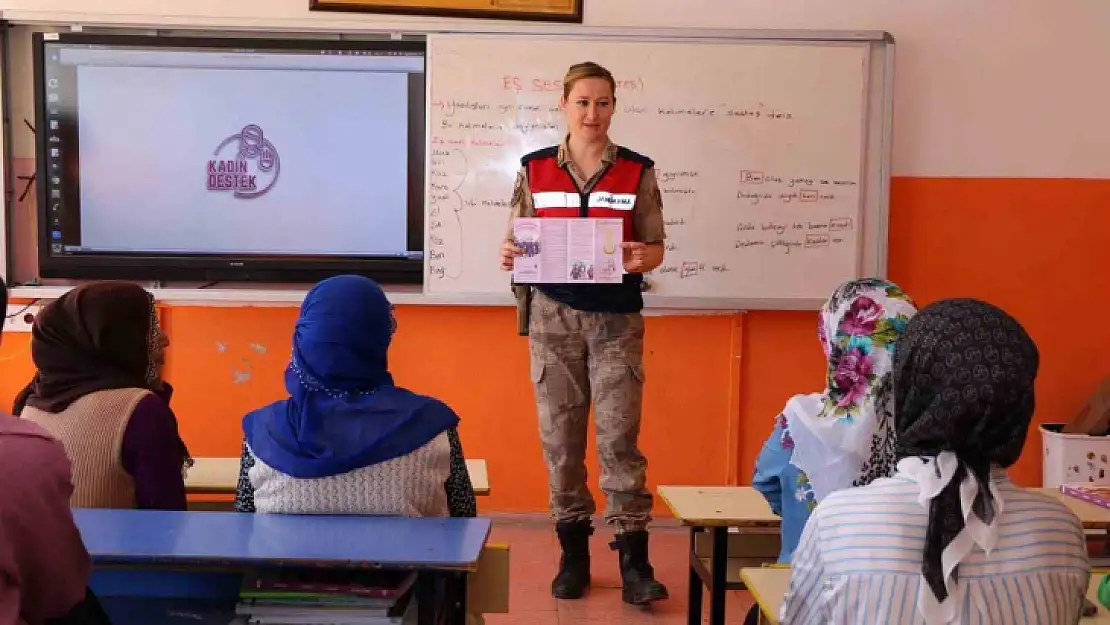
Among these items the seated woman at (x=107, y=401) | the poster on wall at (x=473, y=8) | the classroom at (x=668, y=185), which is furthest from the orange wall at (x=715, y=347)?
the seated woman at (x=107, y=401)

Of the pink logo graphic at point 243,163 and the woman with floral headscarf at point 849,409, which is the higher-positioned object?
the pink logo graphic at point 243,163

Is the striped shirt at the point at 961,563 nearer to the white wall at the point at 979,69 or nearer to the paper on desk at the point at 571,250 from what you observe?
Answer: the paper on desk at the point at 571,250

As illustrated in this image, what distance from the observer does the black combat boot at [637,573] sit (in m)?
3.47

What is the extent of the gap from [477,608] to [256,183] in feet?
9.06

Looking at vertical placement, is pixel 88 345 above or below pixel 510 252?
below

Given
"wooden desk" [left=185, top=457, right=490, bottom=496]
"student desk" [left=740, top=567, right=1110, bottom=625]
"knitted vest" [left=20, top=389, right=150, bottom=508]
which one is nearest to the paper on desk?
"wooden desk" [left=185, top=457, right=490, bottom=496]

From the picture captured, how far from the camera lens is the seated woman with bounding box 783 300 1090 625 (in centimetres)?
150

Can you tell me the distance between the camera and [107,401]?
229 cm

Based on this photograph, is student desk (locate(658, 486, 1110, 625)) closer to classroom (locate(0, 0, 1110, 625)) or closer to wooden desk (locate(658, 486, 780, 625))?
wooden desk (locate(658, 486, 780, 625))

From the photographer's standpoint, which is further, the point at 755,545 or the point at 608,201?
the point at 608,201

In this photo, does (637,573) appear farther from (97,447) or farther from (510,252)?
(97,447)

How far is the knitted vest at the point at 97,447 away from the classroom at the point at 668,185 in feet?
6.98

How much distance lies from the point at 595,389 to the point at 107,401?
1664mm

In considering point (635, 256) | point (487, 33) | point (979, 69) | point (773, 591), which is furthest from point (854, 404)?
point (979, 69)
